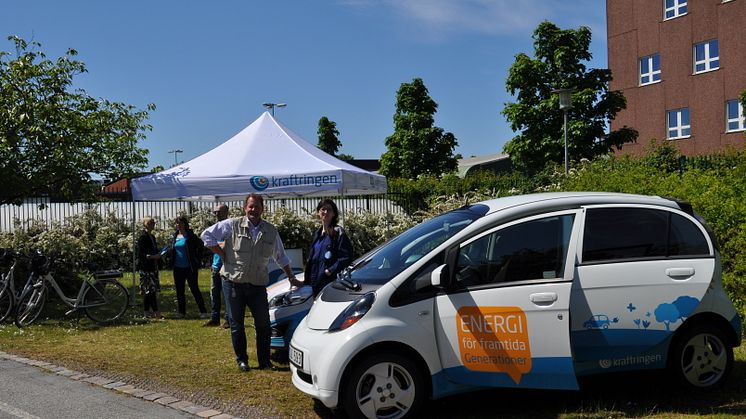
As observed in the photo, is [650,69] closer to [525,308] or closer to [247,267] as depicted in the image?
[247,267]

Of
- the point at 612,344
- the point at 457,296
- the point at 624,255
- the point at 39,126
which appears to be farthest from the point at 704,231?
the point at 39,126

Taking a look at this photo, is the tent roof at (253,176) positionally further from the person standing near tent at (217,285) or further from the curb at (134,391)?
the curb at (134,391)

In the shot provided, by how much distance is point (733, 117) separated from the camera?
99.9 ft

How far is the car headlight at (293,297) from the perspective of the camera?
318 inches

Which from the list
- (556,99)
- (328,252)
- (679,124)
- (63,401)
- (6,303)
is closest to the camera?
(63,401)

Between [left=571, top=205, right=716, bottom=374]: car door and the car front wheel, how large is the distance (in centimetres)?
134

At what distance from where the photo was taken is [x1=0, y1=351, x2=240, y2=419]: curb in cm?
610

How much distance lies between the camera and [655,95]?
33.8 m

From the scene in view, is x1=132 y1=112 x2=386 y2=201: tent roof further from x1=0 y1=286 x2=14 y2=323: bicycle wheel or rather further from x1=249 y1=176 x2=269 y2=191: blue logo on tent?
x1=0 y1=286 x2=14 y2=323: bicycle wheel

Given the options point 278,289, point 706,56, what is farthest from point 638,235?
point 706,56

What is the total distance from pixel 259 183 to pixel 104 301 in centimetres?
308

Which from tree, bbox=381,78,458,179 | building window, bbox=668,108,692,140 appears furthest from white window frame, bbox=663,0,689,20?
tree, bbox=381,78,458,179

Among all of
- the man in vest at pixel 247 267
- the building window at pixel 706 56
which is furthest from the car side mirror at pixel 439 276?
the building window at pixel 706 56

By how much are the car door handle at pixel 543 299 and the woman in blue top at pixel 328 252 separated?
2.50 m
